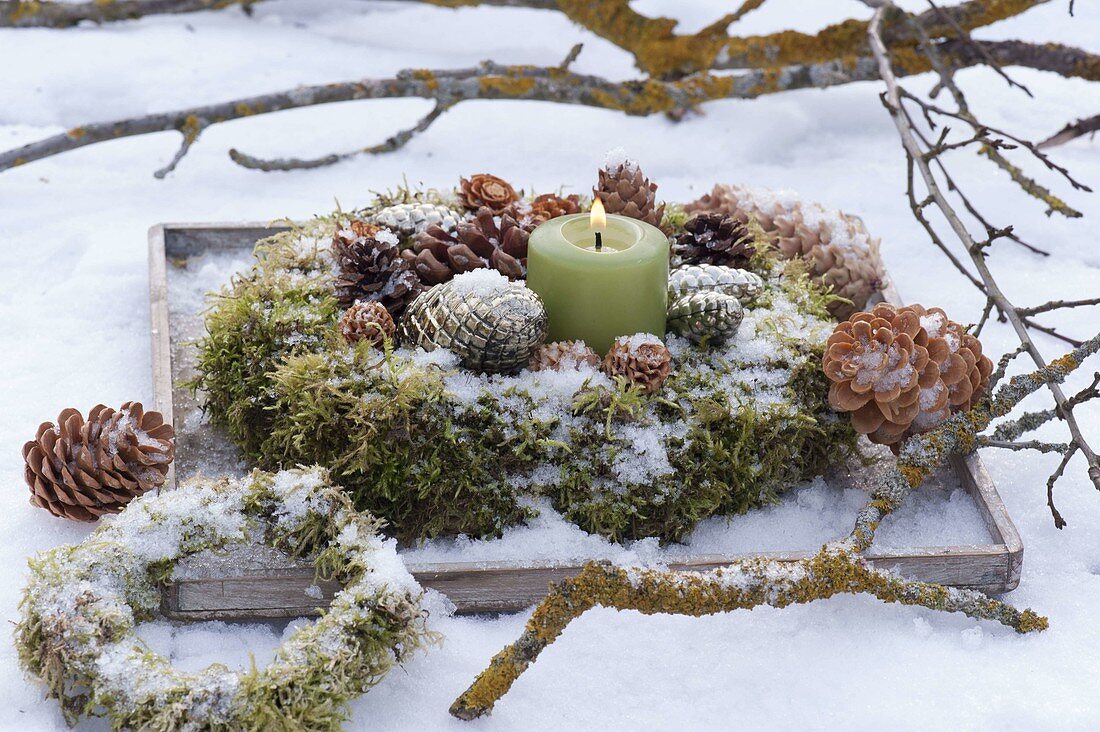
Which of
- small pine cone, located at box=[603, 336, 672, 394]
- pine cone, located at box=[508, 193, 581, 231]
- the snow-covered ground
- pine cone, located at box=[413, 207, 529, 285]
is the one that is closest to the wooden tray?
the snow-covered ground

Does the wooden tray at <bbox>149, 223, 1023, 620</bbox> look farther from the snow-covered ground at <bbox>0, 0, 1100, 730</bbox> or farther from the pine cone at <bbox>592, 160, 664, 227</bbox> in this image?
the pine cone at <bbox>592, 160, 664, 227</bbox>

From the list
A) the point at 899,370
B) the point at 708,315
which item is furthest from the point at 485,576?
the point at 899,370

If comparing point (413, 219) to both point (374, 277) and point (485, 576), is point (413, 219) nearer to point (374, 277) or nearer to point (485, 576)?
point (374, 277)

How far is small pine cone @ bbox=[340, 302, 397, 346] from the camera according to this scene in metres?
1.48

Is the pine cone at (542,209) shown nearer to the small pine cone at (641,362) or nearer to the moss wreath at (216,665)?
the small pine cone at (641,362)

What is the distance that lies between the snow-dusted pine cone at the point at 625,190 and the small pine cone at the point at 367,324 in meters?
0.38

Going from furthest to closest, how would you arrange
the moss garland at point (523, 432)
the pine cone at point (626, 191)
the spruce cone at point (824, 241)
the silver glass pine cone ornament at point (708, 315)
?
the spruce cone at point (824, 241), the pine cone at point (626, 191), the silver glass pine cone ornament at point (708, 315), the moss garland at point (523, 432)

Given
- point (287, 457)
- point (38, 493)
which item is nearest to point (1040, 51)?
point (287, 457)

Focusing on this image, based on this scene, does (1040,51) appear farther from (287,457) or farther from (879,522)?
(287,457)

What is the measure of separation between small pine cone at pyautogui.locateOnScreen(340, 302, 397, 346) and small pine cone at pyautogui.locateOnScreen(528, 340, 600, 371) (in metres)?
0.19

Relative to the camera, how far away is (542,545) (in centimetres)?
140

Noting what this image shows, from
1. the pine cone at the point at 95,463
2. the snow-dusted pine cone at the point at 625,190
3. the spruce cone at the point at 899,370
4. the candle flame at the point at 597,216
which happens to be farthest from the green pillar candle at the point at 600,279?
the pine cone at the point at 95,463

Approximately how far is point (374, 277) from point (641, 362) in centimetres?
40

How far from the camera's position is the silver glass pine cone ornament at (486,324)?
141 cm
